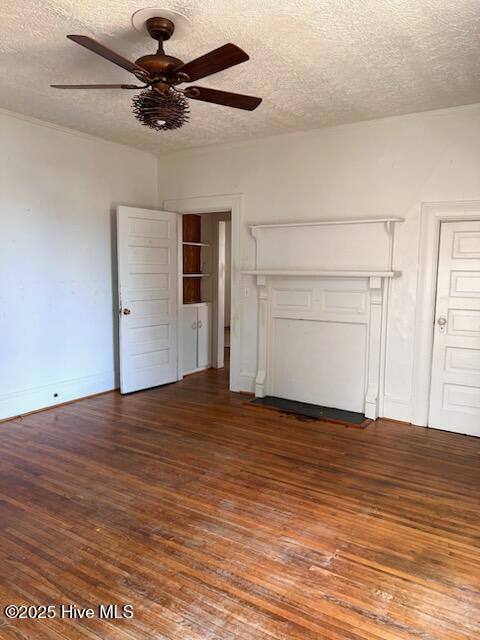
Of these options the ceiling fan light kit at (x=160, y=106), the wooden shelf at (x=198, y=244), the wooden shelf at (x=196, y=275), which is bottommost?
the wooden shelf at (x=196, y=275)

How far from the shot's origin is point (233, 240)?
16.6 ft

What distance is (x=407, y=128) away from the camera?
4.02m

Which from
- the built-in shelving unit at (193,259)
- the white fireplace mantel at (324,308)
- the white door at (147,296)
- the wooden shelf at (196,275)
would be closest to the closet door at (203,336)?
the built-in shelving unit at (193,259)

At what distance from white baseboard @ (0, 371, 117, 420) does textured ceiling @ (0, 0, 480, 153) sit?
261cm

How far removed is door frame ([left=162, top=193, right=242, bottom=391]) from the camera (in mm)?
5043

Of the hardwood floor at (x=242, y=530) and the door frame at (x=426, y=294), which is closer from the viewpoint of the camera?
the hardwood floor at (x=242, y=530)

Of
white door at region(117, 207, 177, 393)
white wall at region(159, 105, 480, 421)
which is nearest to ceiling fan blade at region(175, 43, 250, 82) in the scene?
white wall at region(159, 105, 480, 421)

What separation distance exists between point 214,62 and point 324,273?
8.05 ft

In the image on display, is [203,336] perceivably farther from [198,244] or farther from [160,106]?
[160,106]

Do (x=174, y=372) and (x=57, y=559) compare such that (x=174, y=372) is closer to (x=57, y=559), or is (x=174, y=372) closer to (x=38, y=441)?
(x=38, y=441)

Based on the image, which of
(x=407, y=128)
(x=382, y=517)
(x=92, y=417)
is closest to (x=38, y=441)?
(x=92, y=417)

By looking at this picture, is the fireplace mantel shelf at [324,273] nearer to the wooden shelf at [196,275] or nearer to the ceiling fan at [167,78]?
the wooden shelf at [196,275]

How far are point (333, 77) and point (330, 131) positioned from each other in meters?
1.18

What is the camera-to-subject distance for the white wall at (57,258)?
4.18 meters
